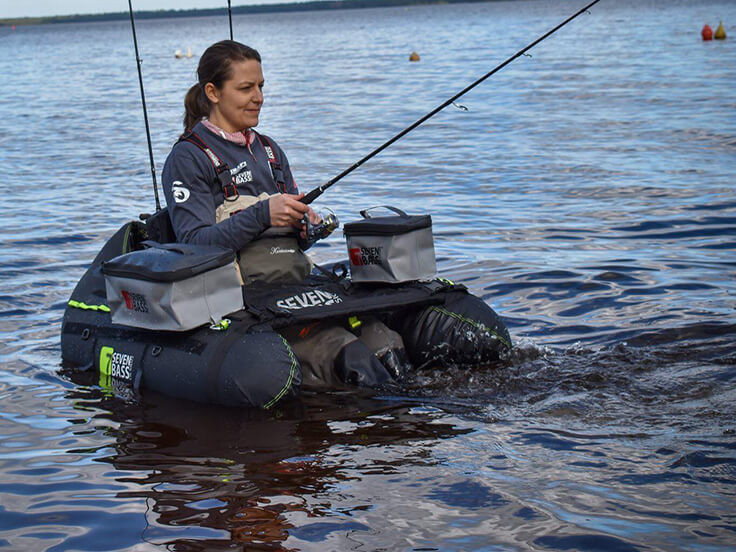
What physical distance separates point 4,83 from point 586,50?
22765mm

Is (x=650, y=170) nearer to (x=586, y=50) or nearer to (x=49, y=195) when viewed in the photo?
(x=49, y=195)

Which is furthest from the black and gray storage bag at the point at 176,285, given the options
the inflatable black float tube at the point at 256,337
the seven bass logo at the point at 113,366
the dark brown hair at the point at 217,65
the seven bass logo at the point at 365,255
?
the dark brown hair at the point at 217,65

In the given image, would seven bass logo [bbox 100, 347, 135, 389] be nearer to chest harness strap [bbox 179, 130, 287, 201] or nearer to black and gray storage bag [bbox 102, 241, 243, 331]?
black and gray storage bag [bbox 102, 241, 243, 331]

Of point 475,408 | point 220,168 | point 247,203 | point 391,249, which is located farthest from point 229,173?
point 475,408

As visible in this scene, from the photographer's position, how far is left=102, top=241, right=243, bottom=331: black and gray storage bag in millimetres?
4941

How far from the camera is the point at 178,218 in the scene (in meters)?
5.48

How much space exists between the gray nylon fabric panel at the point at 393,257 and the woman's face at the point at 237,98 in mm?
907

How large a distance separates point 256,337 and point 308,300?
1.42 feet

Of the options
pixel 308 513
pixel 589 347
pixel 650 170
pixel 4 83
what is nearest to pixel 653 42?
pixel 4 83

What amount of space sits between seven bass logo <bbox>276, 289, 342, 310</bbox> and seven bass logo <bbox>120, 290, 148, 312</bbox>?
0.70m

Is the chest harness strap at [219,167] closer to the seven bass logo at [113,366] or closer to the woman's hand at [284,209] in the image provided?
the woman's hand at [284,209]

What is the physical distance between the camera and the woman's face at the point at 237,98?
18.5 ft

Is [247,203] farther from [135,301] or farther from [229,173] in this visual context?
[135,301]

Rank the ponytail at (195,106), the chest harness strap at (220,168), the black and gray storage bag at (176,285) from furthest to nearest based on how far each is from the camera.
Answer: the ponytail at (195,106), the chest harness strap at (220,168), the black and gray storage bag at (176,285)
